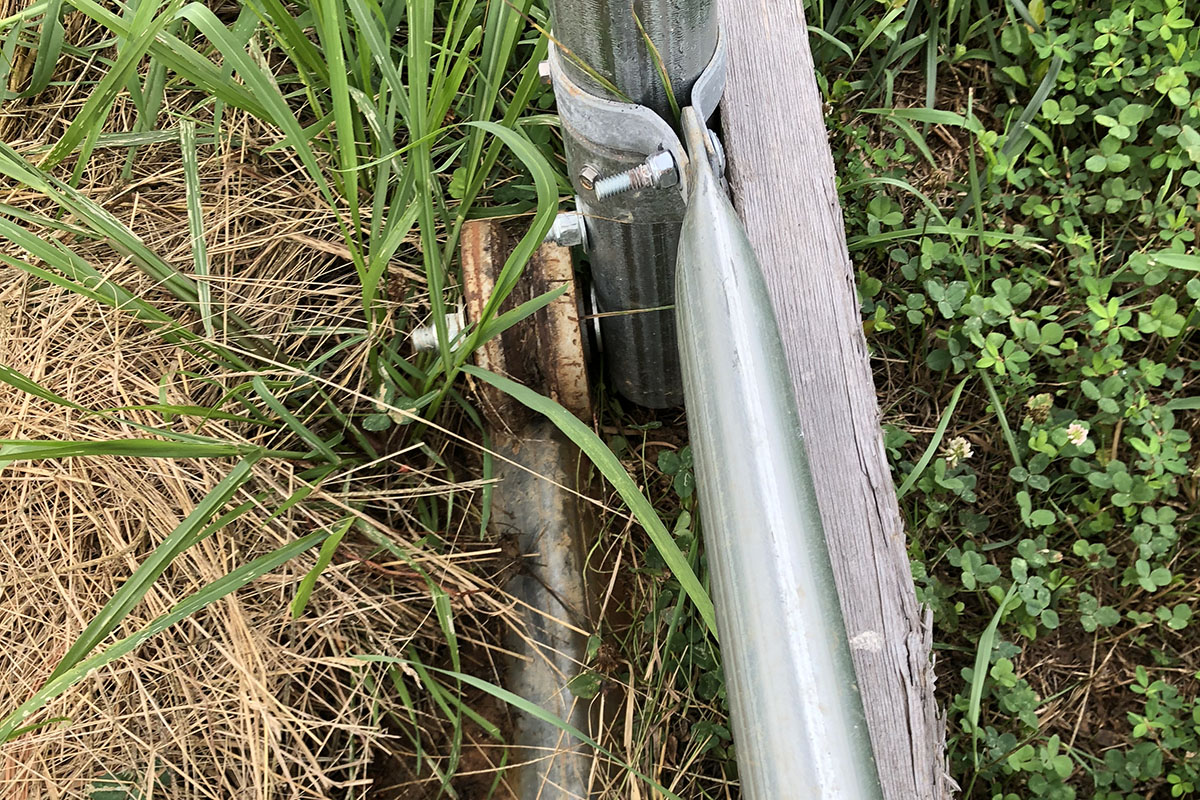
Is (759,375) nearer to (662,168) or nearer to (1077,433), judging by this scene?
(662,168)

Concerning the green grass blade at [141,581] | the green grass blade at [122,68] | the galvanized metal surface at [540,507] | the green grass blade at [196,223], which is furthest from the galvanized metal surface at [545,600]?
the green grass blade at [122,68]

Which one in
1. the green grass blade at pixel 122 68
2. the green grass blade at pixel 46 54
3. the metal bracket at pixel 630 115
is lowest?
the metal bracket at pixel 630 115

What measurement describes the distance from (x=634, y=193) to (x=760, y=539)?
1.66ft

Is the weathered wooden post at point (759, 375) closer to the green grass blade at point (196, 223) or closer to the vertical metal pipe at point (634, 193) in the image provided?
the vertical metal pipe at point (634, 193)

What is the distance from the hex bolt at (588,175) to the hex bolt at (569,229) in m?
0.12

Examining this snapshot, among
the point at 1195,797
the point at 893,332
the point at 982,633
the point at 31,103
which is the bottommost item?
the point at 1195,797

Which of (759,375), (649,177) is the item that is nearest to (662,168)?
(649,177)

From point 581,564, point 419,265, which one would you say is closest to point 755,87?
point 419,265

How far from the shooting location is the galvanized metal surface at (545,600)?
140 centimetres

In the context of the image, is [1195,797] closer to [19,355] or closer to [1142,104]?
[1142,104]

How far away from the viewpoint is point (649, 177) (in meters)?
0.88

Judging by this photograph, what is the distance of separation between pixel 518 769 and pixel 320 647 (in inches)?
15.9

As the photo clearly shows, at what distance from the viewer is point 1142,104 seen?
71.9 inches

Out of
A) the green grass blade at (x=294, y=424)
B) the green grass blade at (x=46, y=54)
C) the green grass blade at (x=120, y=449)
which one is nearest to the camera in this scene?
the green grass blade at (x=120, y=449)
